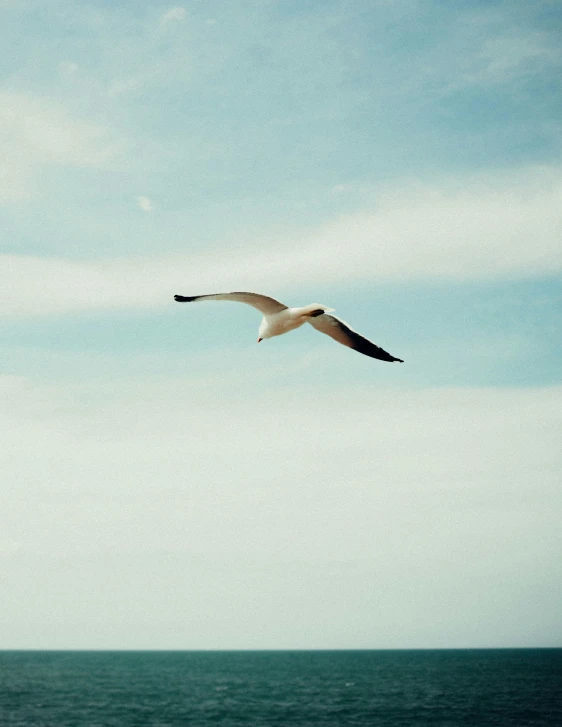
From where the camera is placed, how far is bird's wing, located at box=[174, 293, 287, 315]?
1104 centimetres

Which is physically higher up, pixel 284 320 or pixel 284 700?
pixel 284 320

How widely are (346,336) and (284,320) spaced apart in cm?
118

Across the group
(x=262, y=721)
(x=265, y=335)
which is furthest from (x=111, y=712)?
(x=265, y=335)

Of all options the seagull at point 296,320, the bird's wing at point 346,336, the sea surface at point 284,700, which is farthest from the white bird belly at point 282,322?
the sea surface at point 284,700

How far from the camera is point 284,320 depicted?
11.9 metres

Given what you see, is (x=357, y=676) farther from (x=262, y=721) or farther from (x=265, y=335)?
(x=265, y=335)

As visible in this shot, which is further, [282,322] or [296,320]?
[282,322]

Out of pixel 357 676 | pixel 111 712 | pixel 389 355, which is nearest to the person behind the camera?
pixel 389 355

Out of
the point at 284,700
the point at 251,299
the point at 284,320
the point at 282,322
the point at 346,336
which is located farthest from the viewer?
the point at 284,700

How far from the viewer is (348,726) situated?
66688 mm

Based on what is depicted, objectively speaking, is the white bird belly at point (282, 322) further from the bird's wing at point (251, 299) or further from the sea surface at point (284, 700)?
the sea surface at point (284, 700)

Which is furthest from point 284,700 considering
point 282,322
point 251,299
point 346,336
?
point 251,299

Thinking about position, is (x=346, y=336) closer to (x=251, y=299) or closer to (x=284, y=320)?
(x=284, y=320)

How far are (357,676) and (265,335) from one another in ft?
434
